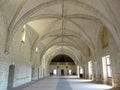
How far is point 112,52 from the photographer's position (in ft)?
34.2

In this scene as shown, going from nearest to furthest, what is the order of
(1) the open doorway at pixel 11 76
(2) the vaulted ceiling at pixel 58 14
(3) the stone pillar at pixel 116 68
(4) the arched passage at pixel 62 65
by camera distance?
1. (2) the vaulted ceiling at pixel 58 14
2. (3) the stone pillar at pixel 116 68
3. (1) the open doorway at pixel 11 76
4. (4) the arched passage at pixel 62 65

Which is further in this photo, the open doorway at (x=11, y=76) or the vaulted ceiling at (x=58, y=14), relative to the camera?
the open doorway at (x=11, y=76)

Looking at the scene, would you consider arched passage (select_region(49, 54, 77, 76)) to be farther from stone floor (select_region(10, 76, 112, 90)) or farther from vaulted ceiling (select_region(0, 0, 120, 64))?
stone floor (select_region(10, 76, 112, 90))

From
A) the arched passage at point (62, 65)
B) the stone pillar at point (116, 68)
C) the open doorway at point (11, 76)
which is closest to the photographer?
the stone pillar at point (116, 68)

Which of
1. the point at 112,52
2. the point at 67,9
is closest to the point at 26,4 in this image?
the point at 67,9

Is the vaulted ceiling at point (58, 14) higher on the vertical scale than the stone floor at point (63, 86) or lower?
higher

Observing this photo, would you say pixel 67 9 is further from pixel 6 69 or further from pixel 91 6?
pixel 6 69

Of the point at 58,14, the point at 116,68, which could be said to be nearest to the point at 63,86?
the point at 116,68

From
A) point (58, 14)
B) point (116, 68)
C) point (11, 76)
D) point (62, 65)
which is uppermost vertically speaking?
point (58, 14)

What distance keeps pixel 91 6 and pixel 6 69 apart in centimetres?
721

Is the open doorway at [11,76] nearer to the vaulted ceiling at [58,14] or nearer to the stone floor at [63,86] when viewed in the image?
the stone floor at [63,86]

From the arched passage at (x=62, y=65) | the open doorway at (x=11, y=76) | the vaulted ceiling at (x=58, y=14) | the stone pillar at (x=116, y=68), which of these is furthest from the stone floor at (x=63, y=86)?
the arched passage at (x=62, y=65)

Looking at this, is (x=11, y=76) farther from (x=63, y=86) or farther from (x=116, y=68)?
(x=116, y=68)

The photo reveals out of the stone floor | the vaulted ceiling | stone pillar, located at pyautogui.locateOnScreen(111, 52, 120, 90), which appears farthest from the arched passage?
stone pillar, located at pyautogui.locateOnScreen(111, 52, 120, 90)
